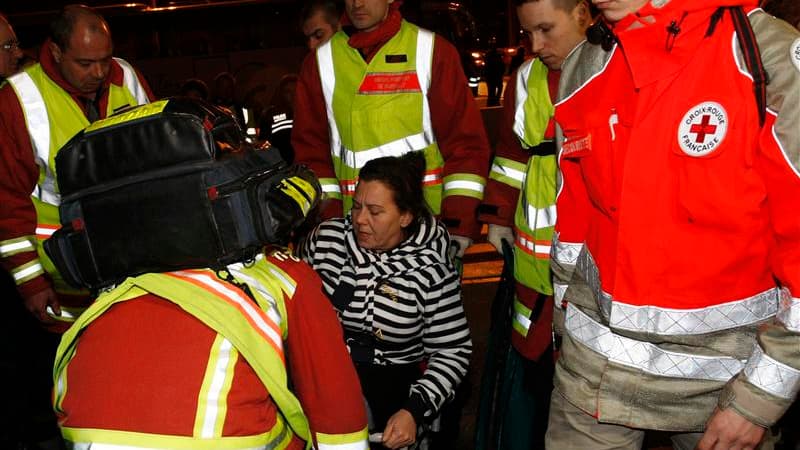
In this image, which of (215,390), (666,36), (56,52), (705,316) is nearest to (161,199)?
(215,390)

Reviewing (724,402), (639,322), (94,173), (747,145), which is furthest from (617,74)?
(94,173)

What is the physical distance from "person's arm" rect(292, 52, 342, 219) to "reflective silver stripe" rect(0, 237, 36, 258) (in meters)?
1.15

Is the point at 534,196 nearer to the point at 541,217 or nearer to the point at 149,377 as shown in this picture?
the point at 541,217

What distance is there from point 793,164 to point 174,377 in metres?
1.25

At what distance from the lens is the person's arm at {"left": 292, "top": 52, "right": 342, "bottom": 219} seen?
3.42m

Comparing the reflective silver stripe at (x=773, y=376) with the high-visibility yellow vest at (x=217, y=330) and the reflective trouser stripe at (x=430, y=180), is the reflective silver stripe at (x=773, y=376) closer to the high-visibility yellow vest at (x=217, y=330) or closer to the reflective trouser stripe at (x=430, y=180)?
the high-visibility yellow vest at (x=217, y=330)

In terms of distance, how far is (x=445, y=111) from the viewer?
3.23 meters

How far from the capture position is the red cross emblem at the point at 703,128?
1.59 metres

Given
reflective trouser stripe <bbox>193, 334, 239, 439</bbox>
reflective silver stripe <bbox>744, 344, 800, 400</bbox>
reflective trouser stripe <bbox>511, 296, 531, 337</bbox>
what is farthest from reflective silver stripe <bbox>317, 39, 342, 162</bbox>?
reflective silver stripe <bbox>744, 344, 800, 400</bbox>

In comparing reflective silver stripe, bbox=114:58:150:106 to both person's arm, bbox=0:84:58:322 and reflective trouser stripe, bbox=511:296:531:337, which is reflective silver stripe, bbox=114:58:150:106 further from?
reflective trouser stripe, bbox=511:296:531:337

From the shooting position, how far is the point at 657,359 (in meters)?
1.81

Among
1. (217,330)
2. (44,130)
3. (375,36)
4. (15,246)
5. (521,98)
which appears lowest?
(15,246)

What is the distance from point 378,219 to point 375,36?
900 millimetres

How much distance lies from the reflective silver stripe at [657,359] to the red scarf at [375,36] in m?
1.74
